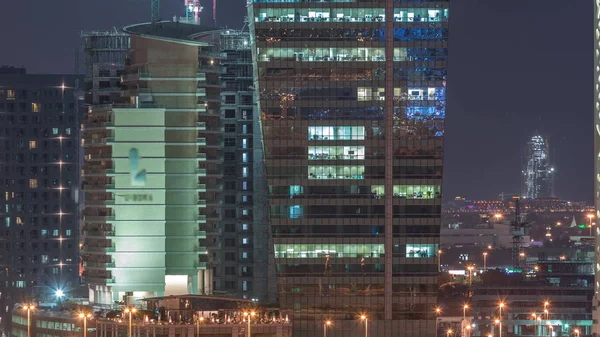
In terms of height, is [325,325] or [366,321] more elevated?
[366,321]

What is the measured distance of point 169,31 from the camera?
184125mm

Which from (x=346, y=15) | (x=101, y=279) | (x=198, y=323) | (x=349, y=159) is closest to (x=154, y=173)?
(x=101, y=279)

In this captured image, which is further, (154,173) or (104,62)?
(104,62)

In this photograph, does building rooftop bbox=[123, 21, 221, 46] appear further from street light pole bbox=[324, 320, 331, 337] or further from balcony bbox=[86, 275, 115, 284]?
street light pole bbox=[324, 320, 331, 337]

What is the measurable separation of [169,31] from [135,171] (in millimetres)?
14559

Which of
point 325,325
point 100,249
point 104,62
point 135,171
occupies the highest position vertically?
point 104,62

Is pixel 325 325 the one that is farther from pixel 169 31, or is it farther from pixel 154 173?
pixel 169 31

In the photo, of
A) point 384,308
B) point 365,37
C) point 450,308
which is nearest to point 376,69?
A: point 365,37

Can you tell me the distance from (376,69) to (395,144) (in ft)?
23.4

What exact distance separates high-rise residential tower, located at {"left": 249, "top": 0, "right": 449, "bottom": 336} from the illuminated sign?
20.3m

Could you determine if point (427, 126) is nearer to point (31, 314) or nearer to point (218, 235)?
point (218, 235)

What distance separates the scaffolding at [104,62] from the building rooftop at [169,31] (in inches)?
315

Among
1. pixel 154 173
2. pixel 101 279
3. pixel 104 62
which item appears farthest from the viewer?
pixel 104 62

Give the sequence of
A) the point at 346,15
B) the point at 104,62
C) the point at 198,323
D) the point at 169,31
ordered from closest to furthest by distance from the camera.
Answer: the point at 198,323 → the point at 346,15 → the point at 169,31 → the point at 104,62
